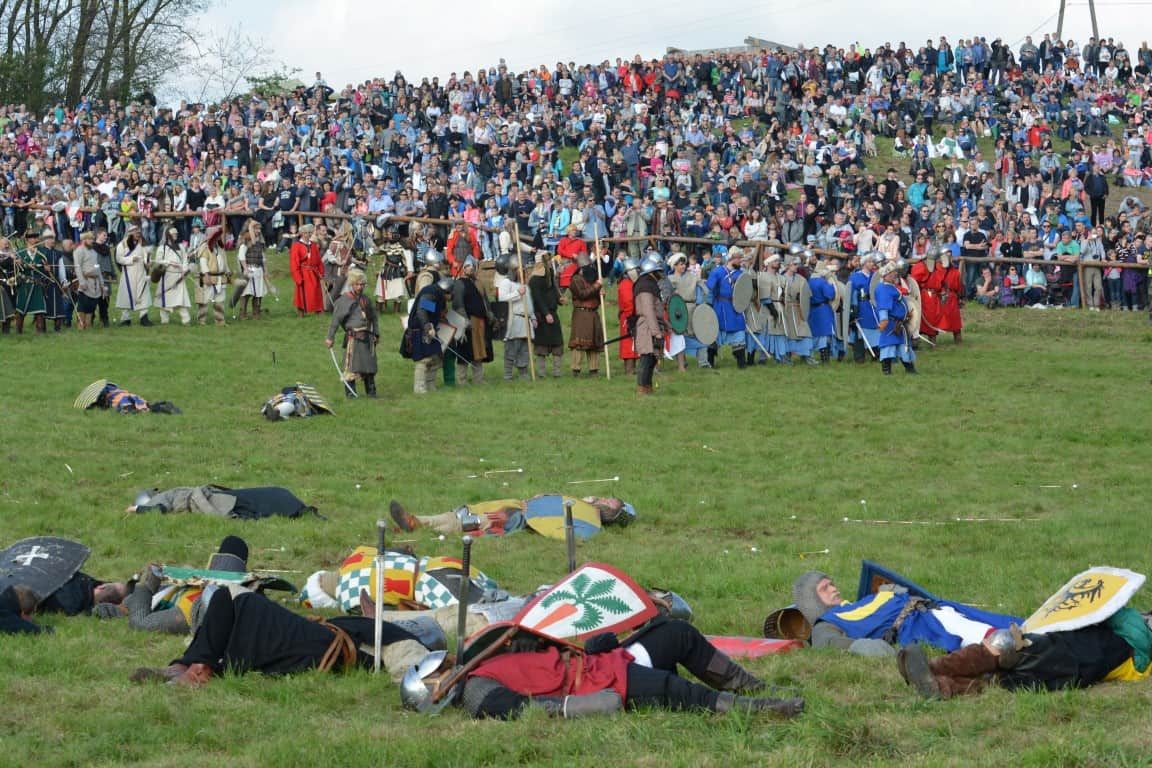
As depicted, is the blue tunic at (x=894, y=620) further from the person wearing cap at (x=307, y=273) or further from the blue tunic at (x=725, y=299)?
the person wearing cap at (x=307, y=273)

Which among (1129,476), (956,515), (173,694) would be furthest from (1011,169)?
(173,694)

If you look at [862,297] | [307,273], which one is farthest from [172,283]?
[862,297]

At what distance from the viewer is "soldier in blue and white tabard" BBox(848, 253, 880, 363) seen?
21.8 m

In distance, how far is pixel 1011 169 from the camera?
102 feet

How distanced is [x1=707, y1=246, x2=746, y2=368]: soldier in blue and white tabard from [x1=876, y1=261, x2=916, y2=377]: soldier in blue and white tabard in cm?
195

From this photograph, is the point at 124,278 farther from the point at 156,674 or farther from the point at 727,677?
the point at 727,677

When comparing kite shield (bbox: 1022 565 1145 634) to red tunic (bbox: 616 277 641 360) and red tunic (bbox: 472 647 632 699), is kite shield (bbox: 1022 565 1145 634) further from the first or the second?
red tunic (bbox: 616 277 641 360)

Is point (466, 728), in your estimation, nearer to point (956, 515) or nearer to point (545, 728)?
point (545, 728)

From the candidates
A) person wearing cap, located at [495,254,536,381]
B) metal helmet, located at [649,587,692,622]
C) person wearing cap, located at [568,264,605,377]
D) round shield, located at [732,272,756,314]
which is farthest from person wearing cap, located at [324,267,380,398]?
metal helmet, located at [649,587,692,622]

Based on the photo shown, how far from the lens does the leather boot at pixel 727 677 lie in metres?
6.66

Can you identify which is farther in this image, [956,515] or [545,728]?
[956,515]

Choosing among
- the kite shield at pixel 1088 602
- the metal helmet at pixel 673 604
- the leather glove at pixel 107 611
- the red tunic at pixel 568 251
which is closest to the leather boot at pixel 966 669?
the kite shield at pixel 1088 602

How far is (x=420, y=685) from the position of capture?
22.0 ft

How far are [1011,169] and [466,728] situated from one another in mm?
26945
